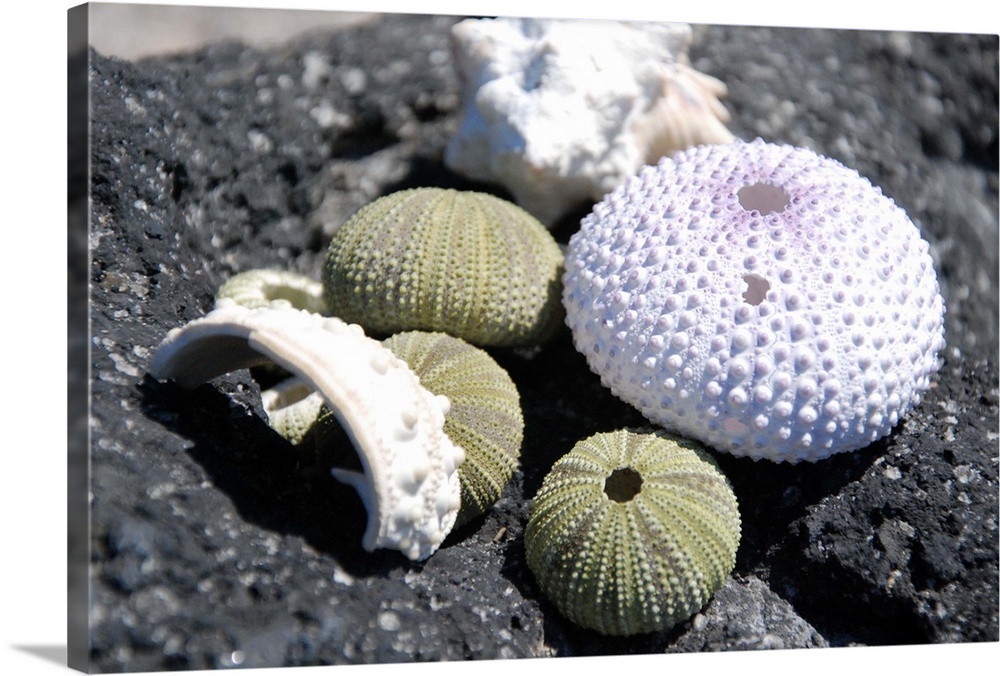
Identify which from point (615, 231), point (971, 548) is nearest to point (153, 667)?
point (615, 231)

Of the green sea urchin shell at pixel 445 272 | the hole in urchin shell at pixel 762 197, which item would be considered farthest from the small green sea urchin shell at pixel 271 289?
the hole in urchin shell at pixel 762 197

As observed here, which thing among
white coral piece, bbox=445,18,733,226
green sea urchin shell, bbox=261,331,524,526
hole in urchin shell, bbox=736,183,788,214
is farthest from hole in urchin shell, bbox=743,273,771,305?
white coral piece, bbox=445,18,733,226

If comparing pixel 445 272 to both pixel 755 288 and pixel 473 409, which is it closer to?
pixel 473 409

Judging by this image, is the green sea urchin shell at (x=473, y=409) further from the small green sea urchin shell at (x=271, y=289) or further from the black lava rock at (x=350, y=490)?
the small green sea urchin shell at (x=271, y=289)

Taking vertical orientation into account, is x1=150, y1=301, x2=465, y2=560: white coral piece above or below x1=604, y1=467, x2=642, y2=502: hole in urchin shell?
above

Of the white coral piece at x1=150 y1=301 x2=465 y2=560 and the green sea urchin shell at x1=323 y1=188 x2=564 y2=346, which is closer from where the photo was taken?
the white coral piece at x1=150 y1=301 x2=465 y2=560

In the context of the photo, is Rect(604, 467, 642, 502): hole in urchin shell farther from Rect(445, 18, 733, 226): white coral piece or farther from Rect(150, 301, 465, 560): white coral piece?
Rect(445, 18, 733, 226): white coral piece

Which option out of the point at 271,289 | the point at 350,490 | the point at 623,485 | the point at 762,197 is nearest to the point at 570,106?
the point at 762,197
